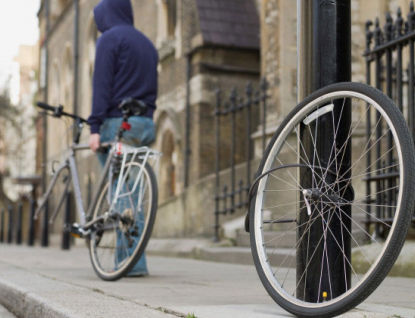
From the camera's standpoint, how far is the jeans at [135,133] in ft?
18.7

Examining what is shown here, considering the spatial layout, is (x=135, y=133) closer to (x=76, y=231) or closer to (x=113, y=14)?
(x=76, y=231)

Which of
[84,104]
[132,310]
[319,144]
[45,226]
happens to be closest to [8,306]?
[132,310]

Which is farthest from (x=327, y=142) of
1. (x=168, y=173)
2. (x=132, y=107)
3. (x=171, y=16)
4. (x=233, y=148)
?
(x=171, y=16)

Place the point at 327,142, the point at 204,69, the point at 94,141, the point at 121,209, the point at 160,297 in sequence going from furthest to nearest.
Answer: the point at 204,69, the point at 94,141, the point at 121,209, the point at 160,297, the point at 327,142

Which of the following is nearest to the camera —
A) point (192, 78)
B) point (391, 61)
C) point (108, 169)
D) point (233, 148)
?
point (108, 169)

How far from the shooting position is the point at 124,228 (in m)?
5.25

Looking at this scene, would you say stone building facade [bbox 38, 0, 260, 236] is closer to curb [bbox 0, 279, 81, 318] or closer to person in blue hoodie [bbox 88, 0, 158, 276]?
person in blue hoodie [bbox 88, 0, 158, 276]

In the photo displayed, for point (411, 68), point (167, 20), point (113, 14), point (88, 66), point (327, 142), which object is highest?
point (88, 66)

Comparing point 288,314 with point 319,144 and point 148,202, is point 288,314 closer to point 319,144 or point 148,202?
point 319,144

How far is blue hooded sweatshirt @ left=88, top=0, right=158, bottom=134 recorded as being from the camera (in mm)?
5730

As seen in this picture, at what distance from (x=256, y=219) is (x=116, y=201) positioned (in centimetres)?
223

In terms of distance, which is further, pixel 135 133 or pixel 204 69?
pixel 204 69

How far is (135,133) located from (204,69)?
826 centimetres

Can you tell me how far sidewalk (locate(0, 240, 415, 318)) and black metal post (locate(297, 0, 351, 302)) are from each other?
156 mm
